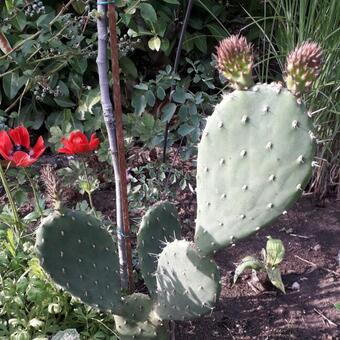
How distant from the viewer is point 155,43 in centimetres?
267

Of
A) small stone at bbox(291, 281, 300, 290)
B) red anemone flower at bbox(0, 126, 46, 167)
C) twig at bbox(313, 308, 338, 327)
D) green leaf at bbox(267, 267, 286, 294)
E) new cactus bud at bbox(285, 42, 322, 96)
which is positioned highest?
new cactus bud at bbox(285, 42, 322, 96)

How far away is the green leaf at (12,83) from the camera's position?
103 inches

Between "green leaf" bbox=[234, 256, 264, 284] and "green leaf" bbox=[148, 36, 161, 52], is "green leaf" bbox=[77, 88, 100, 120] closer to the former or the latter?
"green leaf" bbox=[148, 36, 161, 52]

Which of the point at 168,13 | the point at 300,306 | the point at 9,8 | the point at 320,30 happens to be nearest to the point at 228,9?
the point at 168,13

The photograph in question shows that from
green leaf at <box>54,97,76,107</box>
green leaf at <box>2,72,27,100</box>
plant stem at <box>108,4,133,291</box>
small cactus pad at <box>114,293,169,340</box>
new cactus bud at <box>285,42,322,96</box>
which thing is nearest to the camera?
new cactus bud at <box>285,42,322,96</box>

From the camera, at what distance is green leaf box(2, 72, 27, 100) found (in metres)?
2.63

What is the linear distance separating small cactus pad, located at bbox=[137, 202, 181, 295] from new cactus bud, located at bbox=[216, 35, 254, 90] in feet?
1.95

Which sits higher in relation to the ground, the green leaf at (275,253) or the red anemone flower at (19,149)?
the red anemone flower at (19,149)

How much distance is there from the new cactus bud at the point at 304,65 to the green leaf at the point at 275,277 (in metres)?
0.92

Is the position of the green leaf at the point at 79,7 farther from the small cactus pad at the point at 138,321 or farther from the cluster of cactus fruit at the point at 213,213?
the small cactus pad at the point at 138,321

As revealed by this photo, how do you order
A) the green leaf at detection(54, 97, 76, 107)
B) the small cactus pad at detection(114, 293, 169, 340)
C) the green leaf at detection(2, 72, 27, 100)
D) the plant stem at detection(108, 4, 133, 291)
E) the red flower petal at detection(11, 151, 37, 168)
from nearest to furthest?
the plant stem at detection(108, 4, 133, 291)
the small cactus pad at detection(114, 293, 169, 340)
the red flower petal at detection(11, 151, 37, 168)
the green leaf at detection(2, 72, 27, 100)
the green leaf at detection(54, 97, 76, 107)

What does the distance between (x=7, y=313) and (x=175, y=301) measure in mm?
565

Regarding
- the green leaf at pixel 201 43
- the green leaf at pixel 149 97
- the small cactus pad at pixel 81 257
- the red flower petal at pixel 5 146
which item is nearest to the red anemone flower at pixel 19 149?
the red flower petal at pixel 5 146

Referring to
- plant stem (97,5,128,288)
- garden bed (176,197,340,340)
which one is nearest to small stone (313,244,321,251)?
garden bed (176,197,340,340)
